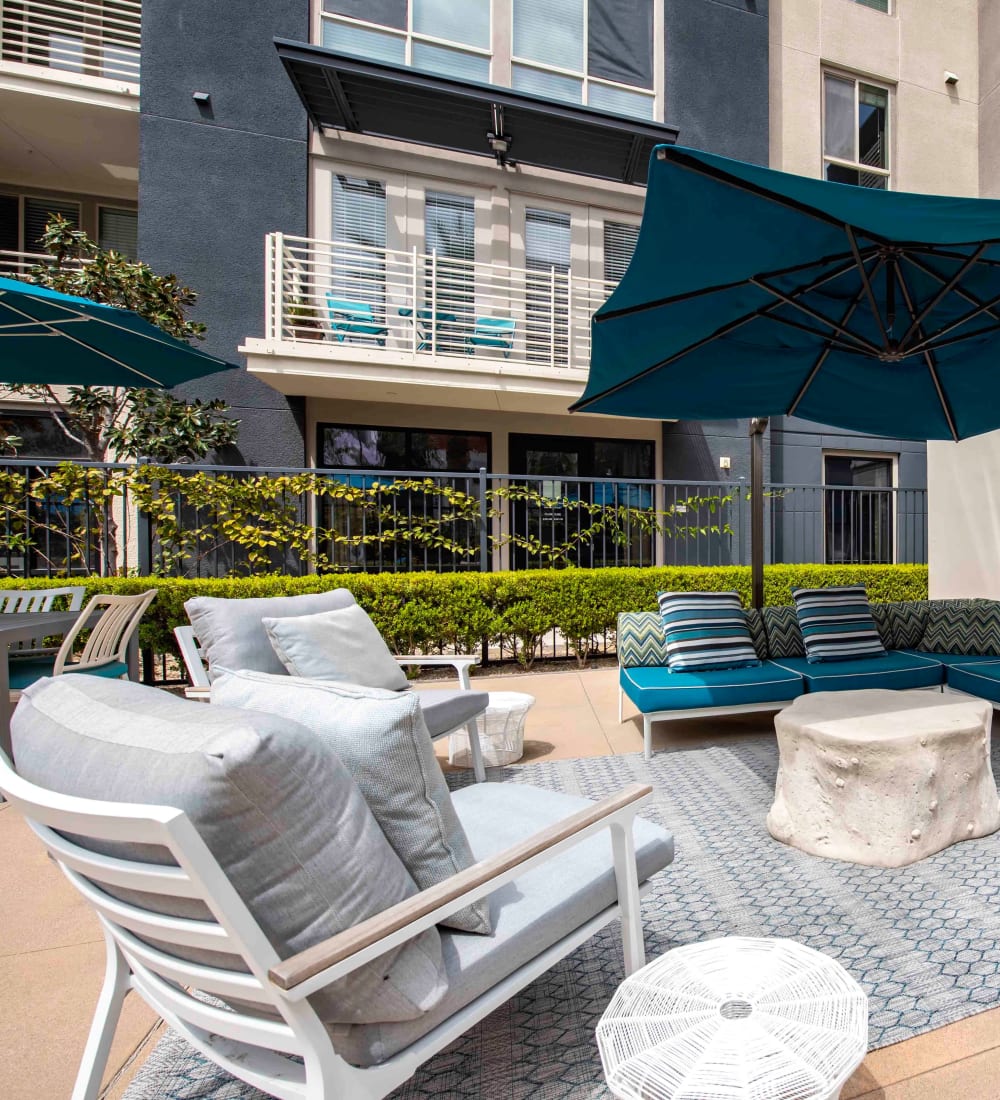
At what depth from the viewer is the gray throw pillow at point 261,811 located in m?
0.99

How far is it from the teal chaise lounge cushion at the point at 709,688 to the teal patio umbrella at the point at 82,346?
3.54 m

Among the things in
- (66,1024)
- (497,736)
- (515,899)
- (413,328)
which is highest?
(413,328)

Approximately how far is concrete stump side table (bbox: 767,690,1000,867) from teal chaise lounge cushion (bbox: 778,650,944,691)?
3.96ft

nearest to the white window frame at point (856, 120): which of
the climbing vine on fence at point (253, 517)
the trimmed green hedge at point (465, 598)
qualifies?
the climbing vine on fence at point (253, 517)

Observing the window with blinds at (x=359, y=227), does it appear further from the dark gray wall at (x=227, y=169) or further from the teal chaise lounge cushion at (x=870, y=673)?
the teal chaise lounge cushion at (x=870, y=673)

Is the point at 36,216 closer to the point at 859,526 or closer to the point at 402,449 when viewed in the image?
the point at 402,449

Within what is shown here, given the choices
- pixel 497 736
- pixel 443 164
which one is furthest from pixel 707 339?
pixel 443 164

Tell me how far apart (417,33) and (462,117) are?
1.64 m

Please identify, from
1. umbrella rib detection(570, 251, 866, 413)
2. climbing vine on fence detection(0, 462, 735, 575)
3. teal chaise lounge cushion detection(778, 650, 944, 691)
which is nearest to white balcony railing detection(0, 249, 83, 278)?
climbing vine on fence detection(0, 462, 735, 575)

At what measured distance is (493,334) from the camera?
27.4 feet

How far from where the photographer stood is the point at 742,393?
14.7ft

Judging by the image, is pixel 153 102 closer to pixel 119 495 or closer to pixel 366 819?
pixel 119 495

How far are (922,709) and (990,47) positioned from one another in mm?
10826

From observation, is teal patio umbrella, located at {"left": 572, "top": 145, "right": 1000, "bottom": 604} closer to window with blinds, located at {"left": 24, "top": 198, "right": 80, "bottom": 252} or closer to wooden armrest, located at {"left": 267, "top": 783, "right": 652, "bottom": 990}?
wooden armrest, located at {"left": 267, "top": 783, "right": 652, "bottom": 990}
